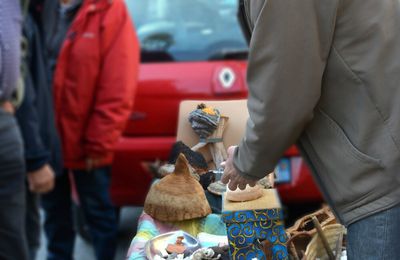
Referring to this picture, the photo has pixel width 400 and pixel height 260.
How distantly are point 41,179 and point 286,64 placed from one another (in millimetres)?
1893

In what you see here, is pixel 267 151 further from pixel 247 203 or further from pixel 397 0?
pixel 397 0

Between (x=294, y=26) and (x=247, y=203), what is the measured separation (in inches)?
18.9

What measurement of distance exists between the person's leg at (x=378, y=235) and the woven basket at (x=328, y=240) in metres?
0.27

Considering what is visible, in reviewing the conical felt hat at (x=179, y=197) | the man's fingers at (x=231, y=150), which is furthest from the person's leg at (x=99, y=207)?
the man's fingers at (x=231, y=150)

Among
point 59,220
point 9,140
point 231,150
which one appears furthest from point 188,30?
point 231,150

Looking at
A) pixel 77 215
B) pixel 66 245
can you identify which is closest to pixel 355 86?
pixel 66 245

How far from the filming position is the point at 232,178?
1.80 meters

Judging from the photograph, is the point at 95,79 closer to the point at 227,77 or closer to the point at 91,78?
the point at 91,78

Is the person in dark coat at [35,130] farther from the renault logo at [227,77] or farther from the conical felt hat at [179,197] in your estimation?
the conical felt hat at [179,197]

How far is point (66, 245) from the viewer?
4.19m

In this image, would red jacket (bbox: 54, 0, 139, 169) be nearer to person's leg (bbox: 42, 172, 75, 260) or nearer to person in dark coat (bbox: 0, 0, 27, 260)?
person's leg (bbox: 42, 172, 75, 260)

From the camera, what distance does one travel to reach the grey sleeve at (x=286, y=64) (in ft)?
5.28

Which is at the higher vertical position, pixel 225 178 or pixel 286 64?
pixel 286 64

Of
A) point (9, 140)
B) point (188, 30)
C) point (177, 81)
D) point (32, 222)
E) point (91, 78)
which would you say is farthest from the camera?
point (188, 30)
